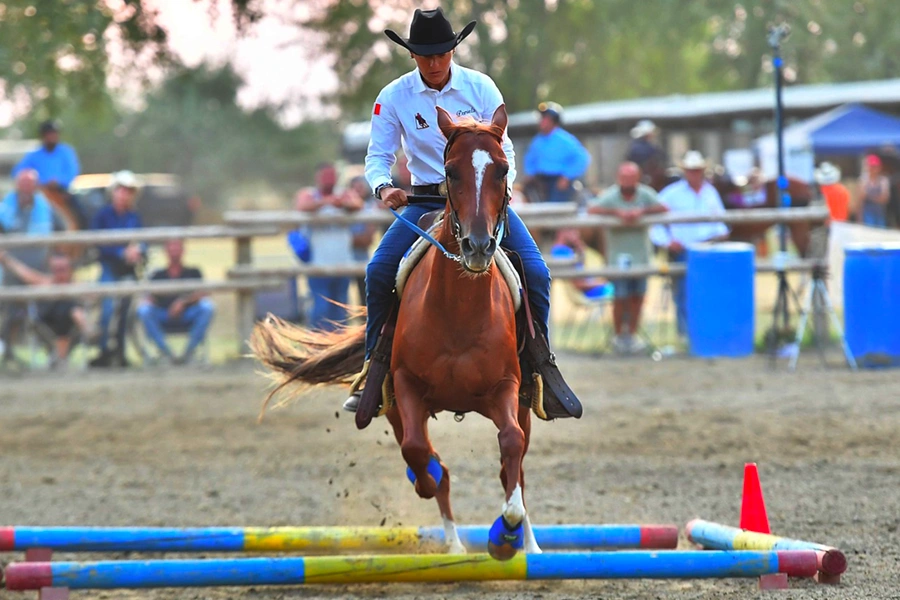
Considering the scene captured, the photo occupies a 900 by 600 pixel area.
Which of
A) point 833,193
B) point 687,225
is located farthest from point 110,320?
point 833,193

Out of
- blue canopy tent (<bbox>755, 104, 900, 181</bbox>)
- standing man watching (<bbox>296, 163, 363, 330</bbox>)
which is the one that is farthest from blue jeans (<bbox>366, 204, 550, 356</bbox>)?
blue canopy tent (<bbox>755, 104, 900, 181</bbox>)

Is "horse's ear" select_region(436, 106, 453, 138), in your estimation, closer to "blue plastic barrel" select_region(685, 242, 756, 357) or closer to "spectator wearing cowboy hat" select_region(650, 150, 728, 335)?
"blue plastic barrel" select_region(685, 242, 756, 357)

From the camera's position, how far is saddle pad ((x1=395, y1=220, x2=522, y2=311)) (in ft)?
17.7

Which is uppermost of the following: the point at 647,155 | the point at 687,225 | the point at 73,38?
the point at 73,38

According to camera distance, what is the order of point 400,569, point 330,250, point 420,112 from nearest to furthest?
point 400,569, point 420,112, point 330,250

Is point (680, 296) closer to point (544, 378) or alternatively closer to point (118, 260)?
point (118, 260)

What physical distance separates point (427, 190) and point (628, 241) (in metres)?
7.68

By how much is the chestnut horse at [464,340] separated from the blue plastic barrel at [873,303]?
6.91 meters

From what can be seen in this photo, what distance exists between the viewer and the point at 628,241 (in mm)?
13133

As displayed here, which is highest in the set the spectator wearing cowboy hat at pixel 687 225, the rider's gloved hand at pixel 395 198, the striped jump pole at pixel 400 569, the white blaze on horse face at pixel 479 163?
the white blaze on horse face at pixel 479 163

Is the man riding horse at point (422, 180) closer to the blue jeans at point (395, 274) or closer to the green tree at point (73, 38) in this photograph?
the blue jeans at point (395, 274)

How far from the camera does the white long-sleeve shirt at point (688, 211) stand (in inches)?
533

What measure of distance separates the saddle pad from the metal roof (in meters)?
22.2

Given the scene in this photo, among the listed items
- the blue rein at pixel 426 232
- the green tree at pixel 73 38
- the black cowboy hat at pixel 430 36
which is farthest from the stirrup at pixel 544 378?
the green tree at pixel 73 38
